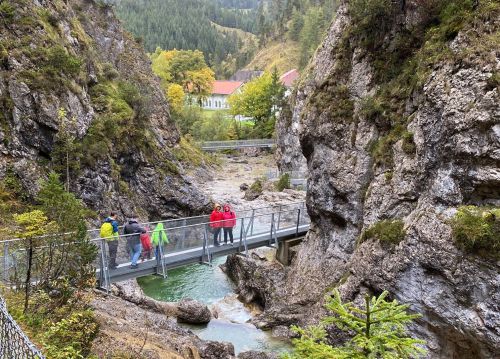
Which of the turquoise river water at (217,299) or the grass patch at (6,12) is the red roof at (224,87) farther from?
the grass patch at (6,12)

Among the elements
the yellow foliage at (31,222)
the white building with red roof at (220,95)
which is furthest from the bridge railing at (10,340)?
the white building with red roof at (220,95)

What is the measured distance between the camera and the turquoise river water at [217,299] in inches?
666

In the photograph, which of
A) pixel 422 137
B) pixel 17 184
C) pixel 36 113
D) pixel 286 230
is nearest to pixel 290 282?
pixel 286 230

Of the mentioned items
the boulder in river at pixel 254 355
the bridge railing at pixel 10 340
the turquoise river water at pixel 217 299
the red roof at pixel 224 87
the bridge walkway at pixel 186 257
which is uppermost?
the red roof at pixel 224 87

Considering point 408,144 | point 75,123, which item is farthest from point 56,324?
point 75,123

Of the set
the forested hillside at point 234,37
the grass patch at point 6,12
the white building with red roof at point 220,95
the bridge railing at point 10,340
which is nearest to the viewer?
the bridge railing at point 10,340

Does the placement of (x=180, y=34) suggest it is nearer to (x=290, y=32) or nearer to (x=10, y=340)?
(x=290, y=32)

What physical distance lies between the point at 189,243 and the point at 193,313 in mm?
3180

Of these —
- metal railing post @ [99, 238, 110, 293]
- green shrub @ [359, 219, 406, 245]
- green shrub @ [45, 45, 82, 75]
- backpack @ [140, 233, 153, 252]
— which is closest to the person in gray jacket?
backpack @ [140, 233, 153, 252]

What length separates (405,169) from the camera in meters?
14.1

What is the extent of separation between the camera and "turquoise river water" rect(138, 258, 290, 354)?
16906 mm

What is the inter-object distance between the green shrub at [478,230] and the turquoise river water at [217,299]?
25.8 ft

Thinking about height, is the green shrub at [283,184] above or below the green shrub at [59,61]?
below

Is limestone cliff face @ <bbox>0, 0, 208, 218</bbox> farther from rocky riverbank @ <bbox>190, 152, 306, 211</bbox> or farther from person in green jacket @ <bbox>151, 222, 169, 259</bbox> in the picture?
person in green jacket @ <bbox>151, 222, 169, 259</bbox>
